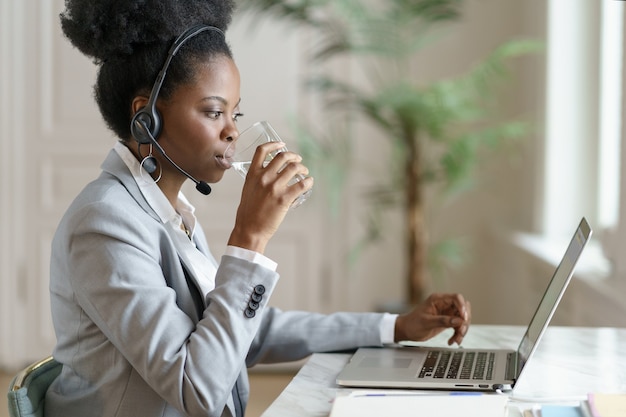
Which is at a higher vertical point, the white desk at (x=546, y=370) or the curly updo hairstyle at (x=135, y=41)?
the curly updo hairstyle at (x=135, y=41)

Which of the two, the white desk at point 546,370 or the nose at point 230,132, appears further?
the nose at point 230,132

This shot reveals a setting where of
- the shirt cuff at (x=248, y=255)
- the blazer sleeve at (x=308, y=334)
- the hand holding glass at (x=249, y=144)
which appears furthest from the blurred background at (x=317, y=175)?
the shirt cuff at (x=248, y=255)

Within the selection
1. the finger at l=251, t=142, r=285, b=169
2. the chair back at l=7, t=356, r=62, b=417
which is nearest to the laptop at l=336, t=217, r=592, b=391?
the finger at l=251, t=142, r=285, b=169

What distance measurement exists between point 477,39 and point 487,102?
1.12 feet

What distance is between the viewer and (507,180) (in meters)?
4.16

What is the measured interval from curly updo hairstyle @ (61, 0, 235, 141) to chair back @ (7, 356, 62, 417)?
0.42m

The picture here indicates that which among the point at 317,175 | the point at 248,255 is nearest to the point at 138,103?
the point at 248,255

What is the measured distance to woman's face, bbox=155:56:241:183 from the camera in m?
1.38

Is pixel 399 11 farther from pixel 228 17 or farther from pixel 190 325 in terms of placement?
pixel 190 325

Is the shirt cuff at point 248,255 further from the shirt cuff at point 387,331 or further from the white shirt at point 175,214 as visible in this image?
the shirt cuff at point 387,331

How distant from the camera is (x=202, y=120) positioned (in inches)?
54.2

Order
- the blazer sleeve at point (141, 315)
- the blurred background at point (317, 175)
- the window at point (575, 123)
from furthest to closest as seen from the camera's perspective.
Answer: the blurred background at point (317, 175), the window at point (575, 123), the blazer sleeve at point (141, 315)

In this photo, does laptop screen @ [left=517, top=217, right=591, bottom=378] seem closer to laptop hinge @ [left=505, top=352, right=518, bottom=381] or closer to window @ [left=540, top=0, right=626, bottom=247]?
laptop hinge @ [left=505, top=352, right=518, bottom=381]

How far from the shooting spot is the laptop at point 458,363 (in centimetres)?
129
